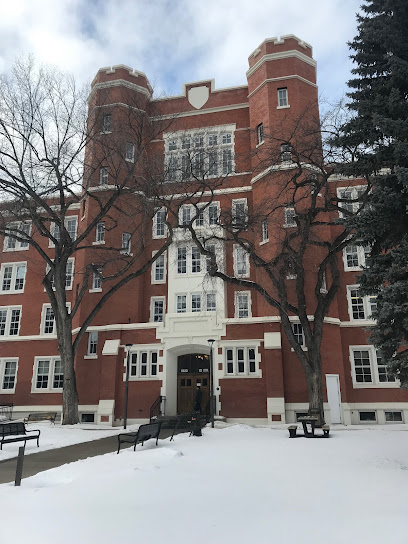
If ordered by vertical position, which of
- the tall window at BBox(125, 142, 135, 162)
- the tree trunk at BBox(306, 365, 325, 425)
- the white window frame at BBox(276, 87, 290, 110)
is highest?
the white window frame at BBox(276, 87, 290, 110)

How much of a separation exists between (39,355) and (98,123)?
1603cm

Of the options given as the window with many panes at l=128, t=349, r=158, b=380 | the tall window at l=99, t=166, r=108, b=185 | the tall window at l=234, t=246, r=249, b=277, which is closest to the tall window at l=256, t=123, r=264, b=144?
the tall window at l=234, t=246, r=249, b=277

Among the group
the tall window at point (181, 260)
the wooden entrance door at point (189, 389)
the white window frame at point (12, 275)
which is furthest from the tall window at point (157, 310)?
the white window frame at point (12, 275)

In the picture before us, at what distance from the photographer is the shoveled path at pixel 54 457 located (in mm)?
9699

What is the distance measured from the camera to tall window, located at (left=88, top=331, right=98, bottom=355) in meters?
26.6

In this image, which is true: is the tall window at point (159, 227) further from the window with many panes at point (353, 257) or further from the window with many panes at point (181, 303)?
the window with many panes at point (353, 257)

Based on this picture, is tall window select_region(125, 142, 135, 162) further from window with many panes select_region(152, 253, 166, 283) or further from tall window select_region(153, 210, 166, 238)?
window with many panes select_region(152, 253, 166, 283)

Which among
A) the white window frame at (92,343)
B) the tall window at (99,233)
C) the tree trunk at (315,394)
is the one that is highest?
the tall window at (99,233)

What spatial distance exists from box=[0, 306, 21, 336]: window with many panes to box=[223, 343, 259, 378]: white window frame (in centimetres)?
1570

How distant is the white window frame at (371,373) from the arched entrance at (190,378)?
8266 millimetres

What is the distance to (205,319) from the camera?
24703 mm

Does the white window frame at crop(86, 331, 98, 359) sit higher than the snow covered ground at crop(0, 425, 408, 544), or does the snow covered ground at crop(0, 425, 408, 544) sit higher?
the white window frame at crop(86, 331, 98, 359)

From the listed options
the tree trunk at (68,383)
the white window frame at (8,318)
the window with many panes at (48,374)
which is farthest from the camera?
the white window frame at (8,318)

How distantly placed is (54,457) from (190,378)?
14252mm
